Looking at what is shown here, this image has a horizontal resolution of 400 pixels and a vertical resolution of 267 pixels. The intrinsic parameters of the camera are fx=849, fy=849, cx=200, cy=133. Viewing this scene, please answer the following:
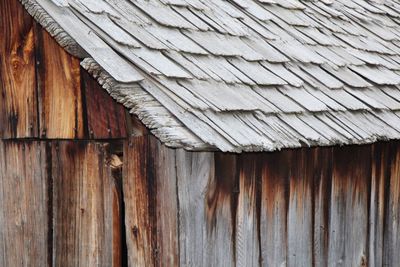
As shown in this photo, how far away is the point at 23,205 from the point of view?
4.73m

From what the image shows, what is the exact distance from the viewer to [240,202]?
4.43 metres

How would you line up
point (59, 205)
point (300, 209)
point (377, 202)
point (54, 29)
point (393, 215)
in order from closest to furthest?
point (54, 29)
point (59, 205)
point (300, 209)
point (377, 202)
point (393, 215)

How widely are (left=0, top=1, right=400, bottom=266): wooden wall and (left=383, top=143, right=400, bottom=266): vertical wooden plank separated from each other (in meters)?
0.70

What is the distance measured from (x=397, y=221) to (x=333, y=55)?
4.20ft

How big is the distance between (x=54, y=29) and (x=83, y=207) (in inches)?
39.2

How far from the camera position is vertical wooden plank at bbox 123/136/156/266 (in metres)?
4.18

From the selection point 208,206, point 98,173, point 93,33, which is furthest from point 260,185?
point 93,33

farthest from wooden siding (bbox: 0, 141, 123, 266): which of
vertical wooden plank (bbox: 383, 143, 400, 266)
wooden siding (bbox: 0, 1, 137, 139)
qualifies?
vertical wooden plank (bbox: 383, 143, 400, 266)

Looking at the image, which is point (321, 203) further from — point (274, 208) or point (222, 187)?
point (222, 187)

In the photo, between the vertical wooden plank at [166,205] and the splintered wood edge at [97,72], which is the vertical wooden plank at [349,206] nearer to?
the vertical wooden plank at [166,205]

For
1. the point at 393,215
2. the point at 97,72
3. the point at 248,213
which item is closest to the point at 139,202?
the point at 248,213

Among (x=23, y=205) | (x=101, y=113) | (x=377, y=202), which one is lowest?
(x=377, y=202)

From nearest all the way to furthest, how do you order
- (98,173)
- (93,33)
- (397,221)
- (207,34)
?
(93,33)
(98,173)
(207,34)
(397,221)

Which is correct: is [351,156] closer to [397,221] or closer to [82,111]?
[397,221]
